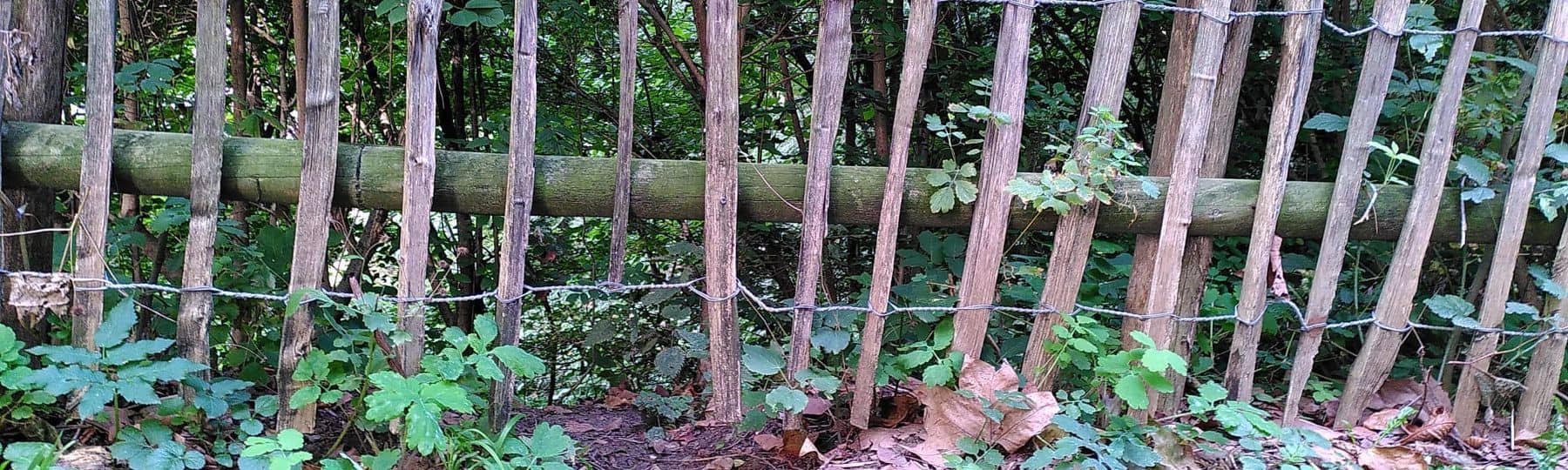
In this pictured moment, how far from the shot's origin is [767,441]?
2527 mm

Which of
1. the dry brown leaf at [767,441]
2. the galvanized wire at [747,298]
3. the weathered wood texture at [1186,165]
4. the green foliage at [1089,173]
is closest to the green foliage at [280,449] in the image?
the galvanized wire at [747,298]

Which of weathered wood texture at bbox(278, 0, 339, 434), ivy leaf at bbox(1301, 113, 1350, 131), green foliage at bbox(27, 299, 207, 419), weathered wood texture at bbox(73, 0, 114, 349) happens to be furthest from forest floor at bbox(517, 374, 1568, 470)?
weathered wood texture at bbox(73, 0, 114, 349)

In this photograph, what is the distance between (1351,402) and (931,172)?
1510 millimetres

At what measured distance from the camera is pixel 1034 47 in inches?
154

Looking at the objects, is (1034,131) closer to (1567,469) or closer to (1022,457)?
(1022,457)

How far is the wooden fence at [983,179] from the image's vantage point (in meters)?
2.17

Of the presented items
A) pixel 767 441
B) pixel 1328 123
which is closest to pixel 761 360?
pixel 767 441

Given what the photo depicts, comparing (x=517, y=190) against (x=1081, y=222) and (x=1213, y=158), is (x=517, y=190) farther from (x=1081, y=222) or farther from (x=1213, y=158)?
(x=1213, y=158)

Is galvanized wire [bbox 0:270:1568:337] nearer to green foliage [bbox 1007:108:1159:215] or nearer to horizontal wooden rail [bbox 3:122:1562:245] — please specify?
horizontal wooden rail [bbox 3:122:1562:245]

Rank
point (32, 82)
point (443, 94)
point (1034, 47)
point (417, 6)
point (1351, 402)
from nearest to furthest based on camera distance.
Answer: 1. point (417, 6)
2. point (32, 82)
3. point (1351, 402)
4. point (443, 94)
5. point (1034, 47)

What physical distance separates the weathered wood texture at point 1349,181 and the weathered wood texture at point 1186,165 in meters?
0.35

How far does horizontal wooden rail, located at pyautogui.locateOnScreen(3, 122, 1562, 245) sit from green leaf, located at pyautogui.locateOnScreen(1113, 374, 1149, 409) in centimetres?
45

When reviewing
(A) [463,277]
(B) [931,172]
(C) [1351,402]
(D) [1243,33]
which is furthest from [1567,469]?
(A) [463,277]

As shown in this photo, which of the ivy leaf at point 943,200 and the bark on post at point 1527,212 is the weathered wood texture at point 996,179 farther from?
the bark on post at point 1527,212
